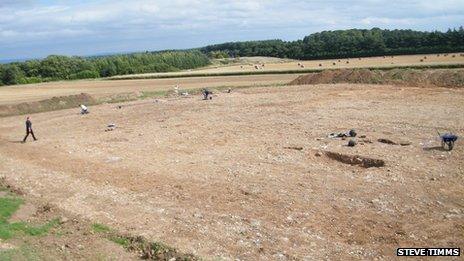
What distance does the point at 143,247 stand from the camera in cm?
1194

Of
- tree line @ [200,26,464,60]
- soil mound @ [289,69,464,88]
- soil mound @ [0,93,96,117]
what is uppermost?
tree line @ [200,26,464,60]

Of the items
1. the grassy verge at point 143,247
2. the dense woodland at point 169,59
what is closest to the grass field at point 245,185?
the grassy verge at point 143,247

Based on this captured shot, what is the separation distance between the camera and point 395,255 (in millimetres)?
10977

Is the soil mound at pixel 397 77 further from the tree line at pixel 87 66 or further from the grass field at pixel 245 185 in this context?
the tree line at pixel 87 66

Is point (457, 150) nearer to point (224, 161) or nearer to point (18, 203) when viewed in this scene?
point (224, 161)

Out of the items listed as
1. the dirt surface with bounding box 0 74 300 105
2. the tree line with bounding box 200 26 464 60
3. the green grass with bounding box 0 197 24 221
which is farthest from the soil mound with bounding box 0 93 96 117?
the tree line with bounding box 200 26 464 60

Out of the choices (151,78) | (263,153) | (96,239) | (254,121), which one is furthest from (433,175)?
(151,78)

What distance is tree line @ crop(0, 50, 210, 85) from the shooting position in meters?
103

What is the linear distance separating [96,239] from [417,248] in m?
8.12

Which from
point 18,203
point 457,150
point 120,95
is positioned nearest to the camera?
point 18,203

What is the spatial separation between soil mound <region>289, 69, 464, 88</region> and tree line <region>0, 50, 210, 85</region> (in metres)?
62.0

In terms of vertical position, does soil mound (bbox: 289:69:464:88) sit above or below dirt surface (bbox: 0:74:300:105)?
above

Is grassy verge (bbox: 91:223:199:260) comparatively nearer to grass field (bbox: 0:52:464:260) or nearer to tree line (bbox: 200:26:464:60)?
grass field (bbox: 0:52:464:260)

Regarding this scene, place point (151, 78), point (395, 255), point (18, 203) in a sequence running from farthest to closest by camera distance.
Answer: point (151, 78) → point (18, 203) → point (395, 255)
